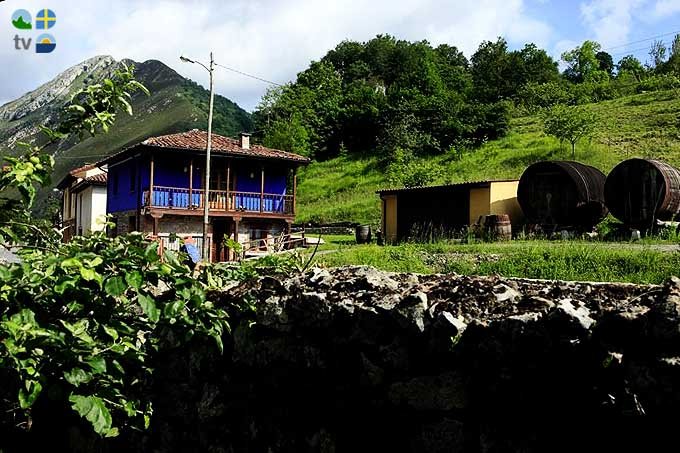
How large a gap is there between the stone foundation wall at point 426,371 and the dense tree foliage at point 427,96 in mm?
40329

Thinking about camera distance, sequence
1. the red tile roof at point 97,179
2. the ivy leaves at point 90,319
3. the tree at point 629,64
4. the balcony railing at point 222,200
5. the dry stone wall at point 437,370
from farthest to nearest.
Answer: the tree at point 629,64 < the red tile roof at point 97,179 < the balcony railing at point 222,200 < the ivy leaves at point 90,319 < the dry stone wall at point 437,370

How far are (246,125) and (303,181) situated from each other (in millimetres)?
68440

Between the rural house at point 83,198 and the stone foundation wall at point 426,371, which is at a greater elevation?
the rural house at point 83,198

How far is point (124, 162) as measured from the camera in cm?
2992

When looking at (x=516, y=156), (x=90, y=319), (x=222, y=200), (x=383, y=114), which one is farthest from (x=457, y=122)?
(x=90, y=319)

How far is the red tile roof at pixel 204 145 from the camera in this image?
26.5 m

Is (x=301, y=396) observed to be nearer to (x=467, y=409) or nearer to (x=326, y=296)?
(x=326, y=296)

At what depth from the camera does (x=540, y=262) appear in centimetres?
915

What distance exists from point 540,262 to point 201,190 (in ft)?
64.9

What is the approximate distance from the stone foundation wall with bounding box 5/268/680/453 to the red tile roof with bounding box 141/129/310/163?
23.2 meters

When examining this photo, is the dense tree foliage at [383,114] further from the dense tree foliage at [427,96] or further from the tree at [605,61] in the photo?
the tree at [605,61]

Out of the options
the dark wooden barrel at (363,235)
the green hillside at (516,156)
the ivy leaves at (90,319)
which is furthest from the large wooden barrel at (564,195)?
the ivy leaves at (90,319)

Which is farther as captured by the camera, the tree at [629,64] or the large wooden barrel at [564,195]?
the tree at [629,64]

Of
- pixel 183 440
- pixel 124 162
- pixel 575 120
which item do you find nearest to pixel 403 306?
pixel 183 440
